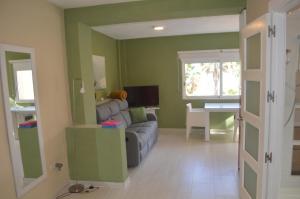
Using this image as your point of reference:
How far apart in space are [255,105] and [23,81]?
2.50 m

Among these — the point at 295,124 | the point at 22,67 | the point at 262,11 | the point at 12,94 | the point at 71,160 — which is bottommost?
the point at 71,160

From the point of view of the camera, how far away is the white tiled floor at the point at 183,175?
296 cm

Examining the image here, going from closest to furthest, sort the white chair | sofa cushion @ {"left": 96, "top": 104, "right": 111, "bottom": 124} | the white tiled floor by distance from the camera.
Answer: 1. the white tiled floor
2. sofa cushion @ {"left": 96, "top": 104, "right": 111, "bottom": 124}
3. the white chair

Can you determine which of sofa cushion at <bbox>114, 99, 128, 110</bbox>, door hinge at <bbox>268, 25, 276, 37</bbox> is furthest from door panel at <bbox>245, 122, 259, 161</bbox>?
sofa cushion at <bbox>114, 99, 128, 110</bbox>

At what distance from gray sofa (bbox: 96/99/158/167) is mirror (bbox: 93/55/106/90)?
530mm

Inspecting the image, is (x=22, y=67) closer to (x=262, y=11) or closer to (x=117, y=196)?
(x=117, y=196)

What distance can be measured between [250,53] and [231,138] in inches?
138

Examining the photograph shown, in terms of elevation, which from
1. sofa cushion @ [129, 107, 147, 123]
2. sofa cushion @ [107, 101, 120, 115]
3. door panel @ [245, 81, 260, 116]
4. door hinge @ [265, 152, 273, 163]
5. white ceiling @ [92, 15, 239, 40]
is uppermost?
white ceiling @ [92, 15, 239, 40]

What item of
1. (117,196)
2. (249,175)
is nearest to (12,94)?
(117,196)

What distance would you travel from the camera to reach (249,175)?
2.30 m

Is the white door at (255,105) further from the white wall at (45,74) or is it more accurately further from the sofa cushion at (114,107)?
the sofa cushion at (114,107)

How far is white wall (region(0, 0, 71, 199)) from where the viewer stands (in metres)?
2.20

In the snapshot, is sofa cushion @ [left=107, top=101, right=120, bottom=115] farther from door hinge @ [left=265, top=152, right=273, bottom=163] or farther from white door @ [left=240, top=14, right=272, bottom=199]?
door hinge @ [left=265, top=152, right=273, bottom=163]

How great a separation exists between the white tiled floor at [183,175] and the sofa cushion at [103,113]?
43.6 inches
